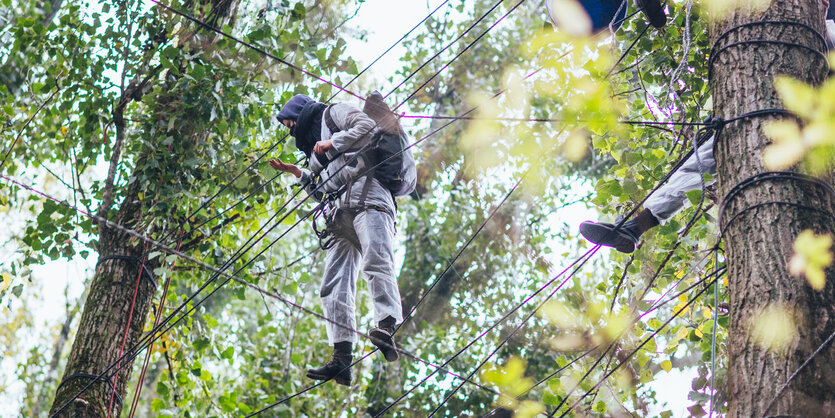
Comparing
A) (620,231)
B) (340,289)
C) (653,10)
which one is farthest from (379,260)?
(653,10)

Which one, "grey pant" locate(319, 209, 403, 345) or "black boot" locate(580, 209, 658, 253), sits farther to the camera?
"grey pant" locate(319, 209, 403, 345)

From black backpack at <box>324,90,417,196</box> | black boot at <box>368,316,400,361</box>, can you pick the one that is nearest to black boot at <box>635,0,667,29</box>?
black backpack at <box>324,90,417,196</box>

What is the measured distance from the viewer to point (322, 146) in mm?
3967

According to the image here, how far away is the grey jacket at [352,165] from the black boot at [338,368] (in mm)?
687

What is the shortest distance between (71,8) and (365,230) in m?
3.27

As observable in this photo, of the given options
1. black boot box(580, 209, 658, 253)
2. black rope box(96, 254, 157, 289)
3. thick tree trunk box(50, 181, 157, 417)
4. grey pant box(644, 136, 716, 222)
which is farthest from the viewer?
black rope box(96, 254, 157, 289)

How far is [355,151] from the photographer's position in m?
3.95

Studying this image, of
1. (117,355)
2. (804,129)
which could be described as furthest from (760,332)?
(117,355)

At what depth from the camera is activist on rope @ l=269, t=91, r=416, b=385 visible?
376 cm

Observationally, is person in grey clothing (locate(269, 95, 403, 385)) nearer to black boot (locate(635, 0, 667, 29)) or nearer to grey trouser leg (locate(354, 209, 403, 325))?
grey trouser leg (locate(354, 209, 403, 325))

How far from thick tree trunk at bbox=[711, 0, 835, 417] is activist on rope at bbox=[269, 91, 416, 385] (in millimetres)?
1605

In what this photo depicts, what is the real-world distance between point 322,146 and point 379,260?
25.4 inches

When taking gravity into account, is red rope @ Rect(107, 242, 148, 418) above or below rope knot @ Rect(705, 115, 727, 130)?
above

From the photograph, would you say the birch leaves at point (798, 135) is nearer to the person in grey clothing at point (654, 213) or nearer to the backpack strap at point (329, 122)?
the person in grey clothing at point (654, 213)
